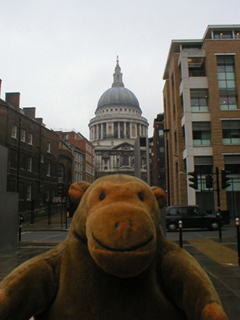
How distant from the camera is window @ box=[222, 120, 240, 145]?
2941 centimetres

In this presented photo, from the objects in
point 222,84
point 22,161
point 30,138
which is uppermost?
point 222,84

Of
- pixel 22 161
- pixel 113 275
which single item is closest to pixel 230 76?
pixel 22 161

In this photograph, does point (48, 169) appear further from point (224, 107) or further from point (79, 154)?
point (224, 107)

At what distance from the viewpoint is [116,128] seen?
110188 mm

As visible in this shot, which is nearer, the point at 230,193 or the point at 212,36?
the point at 230,193

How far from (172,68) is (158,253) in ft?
116

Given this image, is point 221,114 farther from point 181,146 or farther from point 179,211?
point 179,211

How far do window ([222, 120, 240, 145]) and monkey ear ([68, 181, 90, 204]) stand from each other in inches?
1151

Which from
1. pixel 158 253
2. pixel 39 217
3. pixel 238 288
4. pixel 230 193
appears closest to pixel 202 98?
pixel 230 193

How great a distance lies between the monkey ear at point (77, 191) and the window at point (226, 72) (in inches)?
1215

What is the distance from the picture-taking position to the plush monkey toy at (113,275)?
1.65 m

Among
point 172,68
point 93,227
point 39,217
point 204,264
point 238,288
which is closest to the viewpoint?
point 93,227

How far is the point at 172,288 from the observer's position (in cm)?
199

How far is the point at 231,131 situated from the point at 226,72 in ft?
20.7
